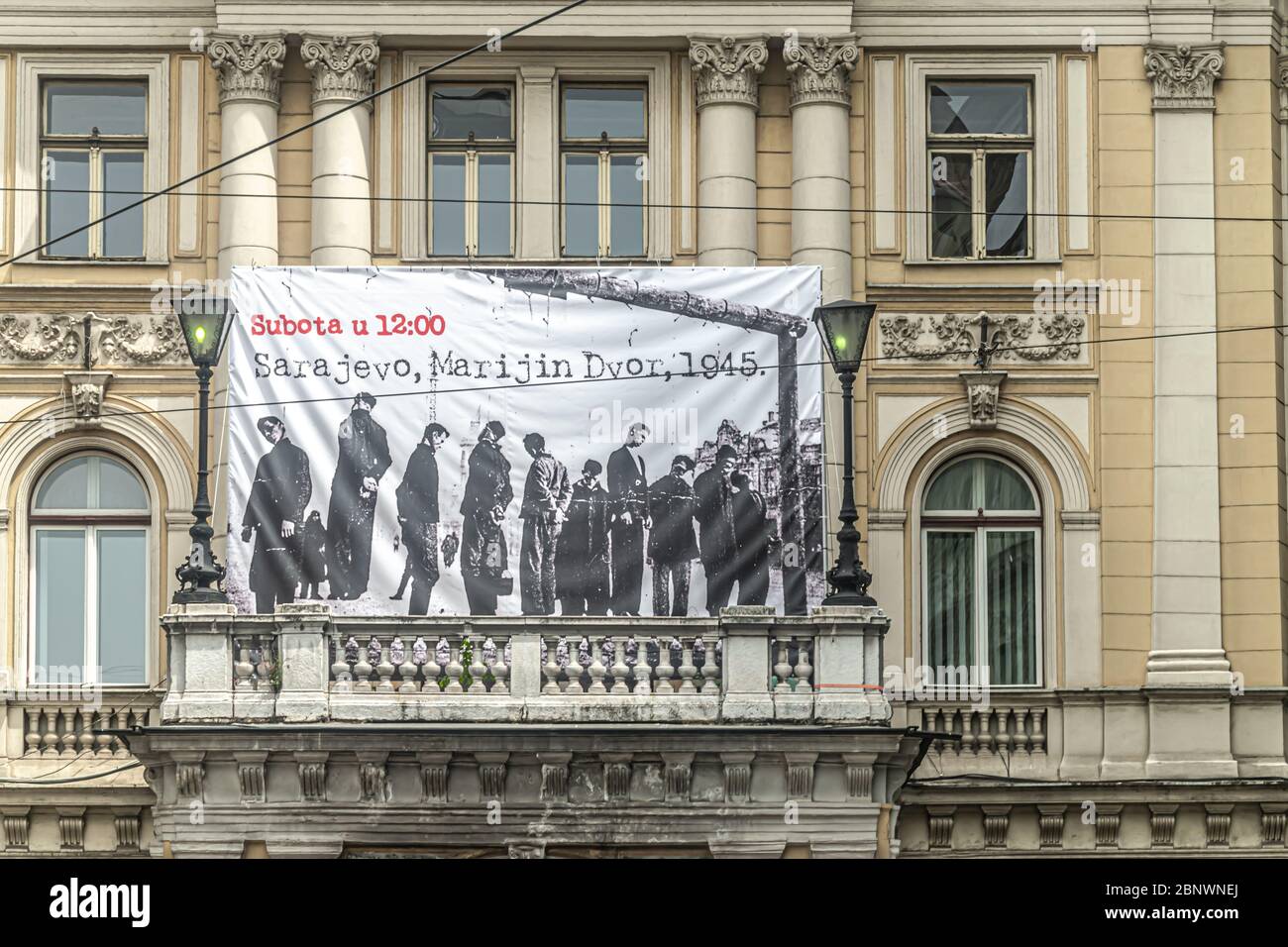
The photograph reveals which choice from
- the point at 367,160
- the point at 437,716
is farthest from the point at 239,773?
the point at 367,160

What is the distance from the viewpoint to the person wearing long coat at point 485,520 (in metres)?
33.7

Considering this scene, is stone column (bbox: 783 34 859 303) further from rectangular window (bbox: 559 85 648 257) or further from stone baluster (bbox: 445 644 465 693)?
stone baluster (bbox: 445 644 465 693)

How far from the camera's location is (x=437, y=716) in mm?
30969

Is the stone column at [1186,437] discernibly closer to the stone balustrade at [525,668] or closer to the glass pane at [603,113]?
the stone balustrade at [525,668]

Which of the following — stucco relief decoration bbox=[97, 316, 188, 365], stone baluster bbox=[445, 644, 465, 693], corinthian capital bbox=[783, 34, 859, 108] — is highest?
corinthian capital bbox=[783, 34, 859, 108]

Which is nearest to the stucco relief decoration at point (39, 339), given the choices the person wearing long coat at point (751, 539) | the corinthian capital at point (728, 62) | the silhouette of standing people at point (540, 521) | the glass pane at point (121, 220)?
the glass pane at point (121, 220)

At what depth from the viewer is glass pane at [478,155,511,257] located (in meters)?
36.4

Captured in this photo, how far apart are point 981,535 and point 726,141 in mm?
5438

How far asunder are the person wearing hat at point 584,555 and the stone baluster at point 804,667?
3233 millimetres

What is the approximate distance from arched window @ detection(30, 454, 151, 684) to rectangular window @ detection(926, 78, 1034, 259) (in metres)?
9.94

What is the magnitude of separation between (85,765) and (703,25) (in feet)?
36.2

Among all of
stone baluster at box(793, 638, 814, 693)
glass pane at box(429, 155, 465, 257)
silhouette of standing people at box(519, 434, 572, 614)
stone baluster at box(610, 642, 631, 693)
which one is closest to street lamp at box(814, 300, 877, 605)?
stone baluster at box(793, 638, 814, 693)

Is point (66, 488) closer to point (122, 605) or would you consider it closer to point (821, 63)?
point (122, 605)

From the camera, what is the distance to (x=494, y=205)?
120 feet
